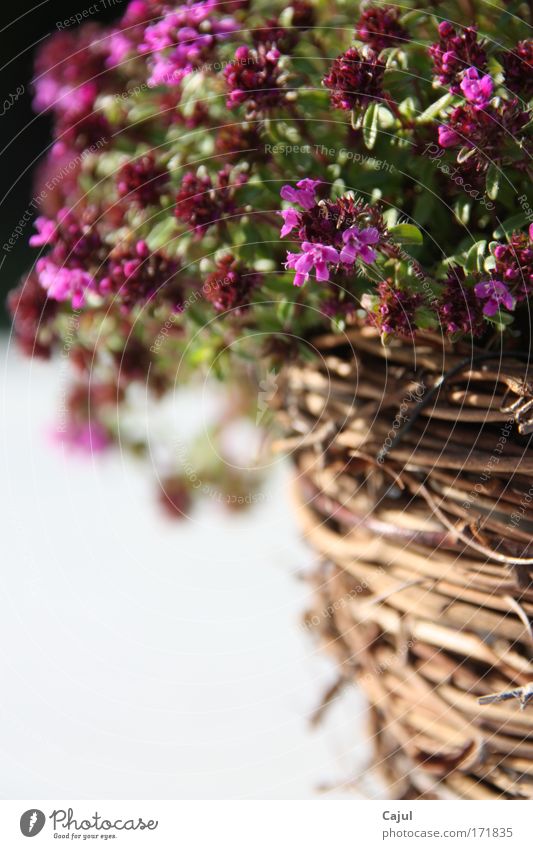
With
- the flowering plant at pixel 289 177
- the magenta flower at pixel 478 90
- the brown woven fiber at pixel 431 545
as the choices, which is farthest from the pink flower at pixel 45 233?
the magenta flower at pixel 478 90

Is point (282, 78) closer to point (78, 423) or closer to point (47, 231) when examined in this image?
point (47, 231)

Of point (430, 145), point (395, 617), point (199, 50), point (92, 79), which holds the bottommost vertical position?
point (395, 617)

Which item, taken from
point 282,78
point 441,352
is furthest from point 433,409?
point 282,78

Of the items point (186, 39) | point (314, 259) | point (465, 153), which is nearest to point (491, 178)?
point (465, 153)

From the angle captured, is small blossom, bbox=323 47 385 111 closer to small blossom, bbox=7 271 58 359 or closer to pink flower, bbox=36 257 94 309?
pink flower, bbox=36 257 94 309

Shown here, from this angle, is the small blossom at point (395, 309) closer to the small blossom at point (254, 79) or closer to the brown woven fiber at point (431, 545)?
the brown woven fiber at point (431, 545)
